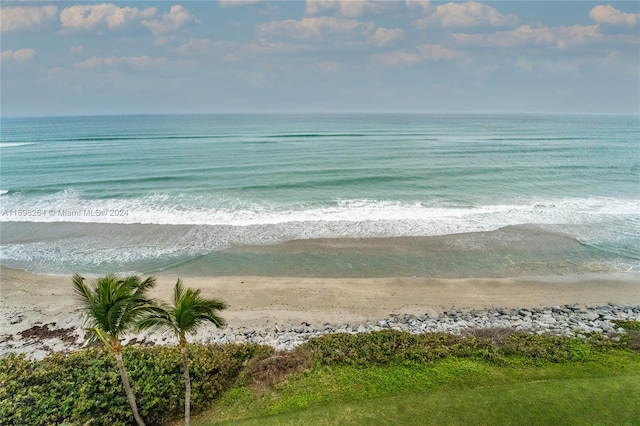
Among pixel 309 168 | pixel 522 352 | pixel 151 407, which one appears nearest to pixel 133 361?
pixel 151 407

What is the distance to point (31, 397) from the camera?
8414 mm

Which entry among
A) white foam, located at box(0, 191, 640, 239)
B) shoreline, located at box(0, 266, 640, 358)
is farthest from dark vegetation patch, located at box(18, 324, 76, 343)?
white foam, located at box(0, 191, 640, 239)

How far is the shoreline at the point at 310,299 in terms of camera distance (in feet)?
44.6

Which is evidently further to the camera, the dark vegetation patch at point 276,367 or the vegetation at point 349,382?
the dark vegetation patch at point 276,367

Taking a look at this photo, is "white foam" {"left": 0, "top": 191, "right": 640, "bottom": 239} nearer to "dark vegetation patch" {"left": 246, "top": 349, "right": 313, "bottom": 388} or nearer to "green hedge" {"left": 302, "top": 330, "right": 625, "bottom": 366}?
"green hedge" {"left": 302, "top": 330, "right": 625, "bottom": 366}

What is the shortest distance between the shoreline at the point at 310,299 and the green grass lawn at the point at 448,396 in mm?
3852

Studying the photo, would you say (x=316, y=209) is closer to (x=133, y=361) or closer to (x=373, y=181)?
(x=373, y=181)

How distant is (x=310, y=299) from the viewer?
51.1ft

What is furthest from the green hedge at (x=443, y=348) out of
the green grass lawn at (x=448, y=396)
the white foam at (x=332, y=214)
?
the white foam at (x=332, y=214)

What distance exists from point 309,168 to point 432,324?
27.6 meters

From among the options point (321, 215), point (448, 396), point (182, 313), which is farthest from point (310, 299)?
point (321, 215)

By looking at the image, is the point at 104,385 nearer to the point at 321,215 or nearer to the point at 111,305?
the point at 111,305

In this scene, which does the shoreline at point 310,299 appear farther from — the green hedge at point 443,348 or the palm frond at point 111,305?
the palm frond at point 111,305

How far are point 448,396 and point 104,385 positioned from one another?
27.5 ft
